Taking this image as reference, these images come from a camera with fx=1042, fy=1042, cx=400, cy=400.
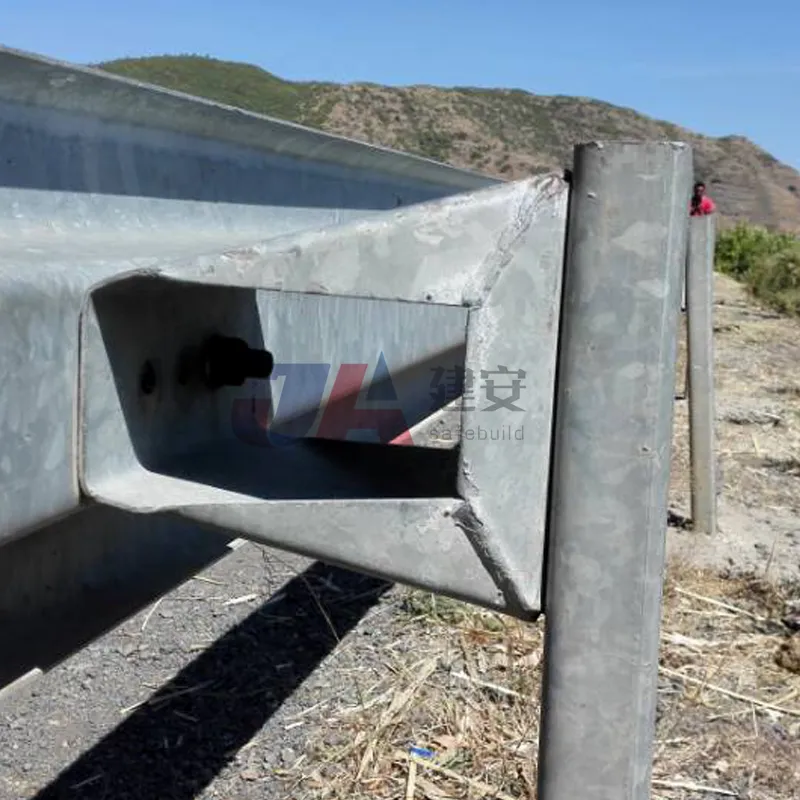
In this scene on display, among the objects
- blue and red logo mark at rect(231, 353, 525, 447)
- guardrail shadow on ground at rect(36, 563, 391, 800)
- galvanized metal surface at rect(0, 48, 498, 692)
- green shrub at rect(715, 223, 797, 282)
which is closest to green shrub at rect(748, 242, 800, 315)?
green shrub at rect(715, 223, 797, 282)

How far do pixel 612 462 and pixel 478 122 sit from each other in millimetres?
89575

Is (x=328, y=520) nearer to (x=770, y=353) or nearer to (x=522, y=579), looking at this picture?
(x=522, y=579)

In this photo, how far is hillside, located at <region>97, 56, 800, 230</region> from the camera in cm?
7800

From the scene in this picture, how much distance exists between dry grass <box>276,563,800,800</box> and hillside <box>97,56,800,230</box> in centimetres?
6945

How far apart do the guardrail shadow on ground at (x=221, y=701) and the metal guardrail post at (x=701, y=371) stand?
70.3 inches

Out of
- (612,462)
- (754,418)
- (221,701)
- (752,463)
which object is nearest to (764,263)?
(754,418)

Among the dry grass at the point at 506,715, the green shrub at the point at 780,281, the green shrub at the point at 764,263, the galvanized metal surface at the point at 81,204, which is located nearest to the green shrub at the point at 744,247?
the green shrub at the point at 764,263

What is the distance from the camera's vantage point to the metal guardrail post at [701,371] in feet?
16.3

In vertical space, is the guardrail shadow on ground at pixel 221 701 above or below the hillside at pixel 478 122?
below

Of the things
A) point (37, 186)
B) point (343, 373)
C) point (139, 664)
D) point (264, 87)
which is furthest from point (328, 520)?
point (264, 87)

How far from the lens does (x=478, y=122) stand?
8744 centimetres

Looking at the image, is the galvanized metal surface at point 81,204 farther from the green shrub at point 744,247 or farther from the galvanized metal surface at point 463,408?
the green shrub at point 744,247

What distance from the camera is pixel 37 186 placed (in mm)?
1410

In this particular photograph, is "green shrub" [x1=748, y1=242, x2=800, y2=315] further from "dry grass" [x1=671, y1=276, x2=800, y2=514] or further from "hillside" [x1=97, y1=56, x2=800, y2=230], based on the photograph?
"hillside" [x1=97, y1=56, x2=800, y2=230]
